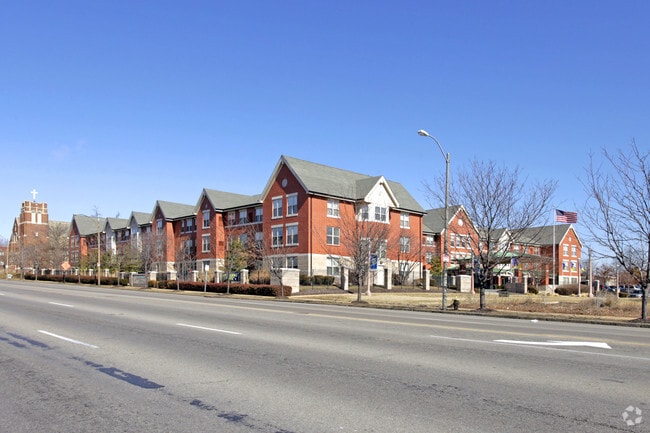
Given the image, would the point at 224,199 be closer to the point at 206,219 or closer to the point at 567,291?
the point at 206,219

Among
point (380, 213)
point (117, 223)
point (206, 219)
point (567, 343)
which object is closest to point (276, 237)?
point (380, 213)

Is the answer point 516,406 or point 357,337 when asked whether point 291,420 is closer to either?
point 516,406

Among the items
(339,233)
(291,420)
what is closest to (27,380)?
(291,420)

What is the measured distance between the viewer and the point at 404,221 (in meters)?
61.5

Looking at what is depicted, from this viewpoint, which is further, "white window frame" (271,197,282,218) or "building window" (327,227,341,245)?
"white window frame" (271,197,282,218)

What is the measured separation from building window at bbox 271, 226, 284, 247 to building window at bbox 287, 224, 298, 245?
45.1 inches

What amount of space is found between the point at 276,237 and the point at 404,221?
15.1 meters

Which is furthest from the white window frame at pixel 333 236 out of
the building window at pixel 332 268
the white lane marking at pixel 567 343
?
the white lane marking at pixel 567 343

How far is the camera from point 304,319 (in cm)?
1783

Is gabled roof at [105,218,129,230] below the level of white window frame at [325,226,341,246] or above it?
above

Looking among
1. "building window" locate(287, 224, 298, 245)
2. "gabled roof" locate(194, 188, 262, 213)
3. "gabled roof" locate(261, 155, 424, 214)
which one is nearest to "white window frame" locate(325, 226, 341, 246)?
"building window" locate(287, 224, 298, 245)

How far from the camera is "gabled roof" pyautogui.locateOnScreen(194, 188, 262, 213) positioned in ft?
212

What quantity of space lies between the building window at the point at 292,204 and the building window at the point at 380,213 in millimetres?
8559

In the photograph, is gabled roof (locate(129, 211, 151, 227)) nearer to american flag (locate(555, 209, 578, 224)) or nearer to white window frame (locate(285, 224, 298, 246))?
white window frame (locate(285, 224, 298, 246))
